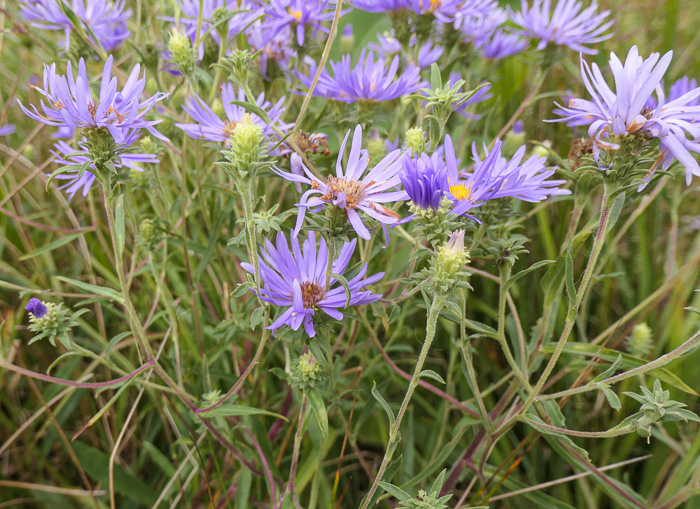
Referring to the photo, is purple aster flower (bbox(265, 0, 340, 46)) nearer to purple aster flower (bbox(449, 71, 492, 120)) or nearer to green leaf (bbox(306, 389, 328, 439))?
purple aster flower (bbox(449, 71, 492, 120))

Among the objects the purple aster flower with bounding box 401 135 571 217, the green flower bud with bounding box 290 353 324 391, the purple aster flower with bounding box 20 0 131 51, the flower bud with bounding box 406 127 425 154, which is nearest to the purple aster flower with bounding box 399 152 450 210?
the purple aster flower with bounding box 401 135 571 217

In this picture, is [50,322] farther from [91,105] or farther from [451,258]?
[451,258]

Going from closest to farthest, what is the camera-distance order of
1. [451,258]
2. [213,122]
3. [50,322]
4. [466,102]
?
1. [451,258]
2. [50,322]
3. [213,122]
4. [466,102]

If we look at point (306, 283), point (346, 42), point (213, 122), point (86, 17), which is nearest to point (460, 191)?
point (306, 283)

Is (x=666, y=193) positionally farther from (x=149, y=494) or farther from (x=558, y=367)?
(x=149, y=494)

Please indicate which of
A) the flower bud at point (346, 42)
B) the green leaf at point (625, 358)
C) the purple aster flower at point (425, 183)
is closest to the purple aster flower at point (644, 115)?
the purple aster flower at point (425, 183)
